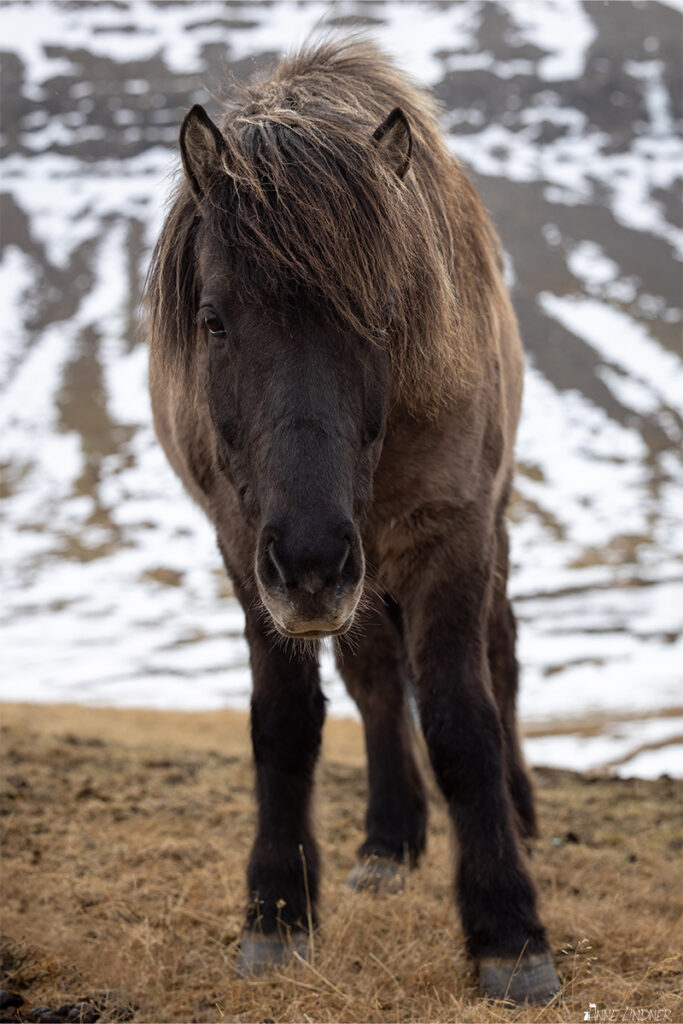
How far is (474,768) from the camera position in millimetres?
4027

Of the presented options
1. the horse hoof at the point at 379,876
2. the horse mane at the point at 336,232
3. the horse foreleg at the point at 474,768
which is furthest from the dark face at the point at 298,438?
the horse hoof at the point at 379,876

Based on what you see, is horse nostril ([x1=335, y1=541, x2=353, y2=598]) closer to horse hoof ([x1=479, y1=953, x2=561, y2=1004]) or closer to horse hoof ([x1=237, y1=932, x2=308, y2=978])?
horse hoof ([x1=479, y1=953, x2=561, y2=1004])

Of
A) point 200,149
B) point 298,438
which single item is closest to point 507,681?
point 298,438

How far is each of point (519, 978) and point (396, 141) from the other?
347cm

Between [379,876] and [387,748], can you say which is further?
[387,748]

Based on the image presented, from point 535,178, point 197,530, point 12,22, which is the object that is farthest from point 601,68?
point 197,530

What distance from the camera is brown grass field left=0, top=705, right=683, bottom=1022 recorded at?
12.2 feet

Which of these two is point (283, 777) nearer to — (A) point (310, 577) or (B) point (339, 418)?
(A) point (310, 577)

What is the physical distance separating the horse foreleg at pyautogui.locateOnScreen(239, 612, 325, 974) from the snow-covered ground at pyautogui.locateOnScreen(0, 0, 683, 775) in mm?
1980

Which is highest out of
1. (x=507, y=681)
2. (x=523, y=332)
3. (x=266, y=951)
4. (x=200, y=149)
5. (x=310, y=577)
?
(x=523, y=332)

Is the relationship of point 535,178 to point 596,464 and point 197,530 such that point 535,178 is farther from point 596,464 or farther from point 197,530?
point 197,530

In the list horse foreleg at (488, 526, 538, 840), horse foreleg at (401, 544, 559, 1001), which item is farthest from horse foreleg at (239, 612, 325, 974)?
horse foreleg at (488, 526, 538, 840)

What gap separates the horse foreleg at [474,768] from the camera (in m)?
3.87

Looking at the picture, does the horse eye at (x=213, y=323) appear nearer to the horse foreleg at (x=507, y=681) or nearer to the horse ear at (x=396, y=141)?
the horse ear at (x=396, y=141)
